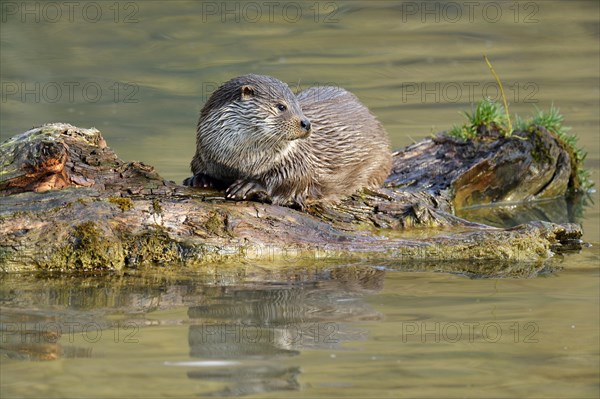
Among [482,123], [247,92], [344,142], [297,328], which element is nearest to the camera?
[297,328]

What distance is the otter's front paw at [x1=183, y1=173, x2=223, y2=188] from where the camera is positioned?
6.87 meters

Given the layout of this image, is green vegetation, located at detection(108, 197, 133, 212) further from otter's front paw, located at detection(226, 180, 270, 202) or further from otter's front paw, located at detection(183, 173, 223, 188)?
otter's front paw, located at detection(183, 173, 223, 188)

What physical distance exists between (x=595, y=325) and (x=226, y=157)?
2507mm

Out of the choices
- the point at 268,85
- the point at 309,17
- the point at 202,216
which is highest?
the point at 309,17

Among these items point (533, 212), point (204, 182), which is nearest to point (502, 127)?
point (533, 212)

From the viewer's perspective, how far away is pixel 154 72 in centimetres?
1406

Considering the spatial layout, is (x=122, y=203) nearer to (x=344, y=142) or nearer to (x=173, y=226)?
(x=173, y=226)

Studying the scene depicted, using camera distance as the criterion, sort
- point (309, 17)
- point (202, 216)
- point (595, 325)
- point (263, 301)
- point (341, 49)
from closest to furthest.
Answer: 1. point (595, 325)
2. point (263, 301)
3. point (202, 216)
4. point (341, 49)
5. point (309, 17)

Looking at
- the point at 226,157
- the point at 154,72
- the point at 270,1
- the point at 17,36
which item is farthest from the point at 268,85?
the point at 270,1

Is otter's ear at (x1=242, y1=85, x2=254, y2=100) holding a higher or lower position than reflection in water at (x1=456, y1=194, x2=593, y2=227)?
higher

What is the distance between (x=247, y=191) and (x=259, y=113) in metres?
0.47

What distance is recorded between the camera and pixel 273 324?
516 centimetres

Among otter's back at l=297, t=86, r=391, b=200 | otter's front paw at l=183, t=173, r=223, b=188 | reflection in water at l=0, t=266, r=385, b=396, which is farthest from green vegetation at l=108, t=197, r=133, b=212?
otter's back at l=297, t=86, r=391, b=200

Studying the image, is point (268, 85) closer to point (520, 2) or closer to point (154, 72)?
point (154, 72)
